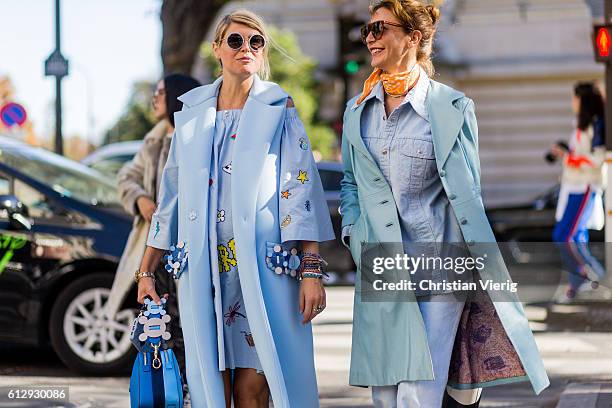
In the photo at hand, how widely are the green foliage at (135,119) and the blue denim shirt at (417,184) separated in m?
26.6

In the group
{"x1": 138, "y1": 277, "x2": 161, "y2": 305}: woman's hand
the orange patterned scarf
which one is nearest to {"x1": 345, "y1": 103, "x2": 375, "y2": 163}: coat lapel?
the orange patterned scarf

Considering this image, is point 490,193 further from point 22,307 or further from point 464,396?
point 464,396

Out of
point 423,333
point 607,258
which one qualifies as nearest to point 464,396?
point 423,333

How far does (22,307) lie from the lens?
761 centimetres

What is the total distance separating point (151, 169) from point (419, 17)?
2.55 m

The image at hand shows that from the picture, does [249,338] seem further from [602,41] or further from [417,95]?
[602,41]

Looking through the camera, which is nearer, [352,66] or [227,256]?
[227,256]

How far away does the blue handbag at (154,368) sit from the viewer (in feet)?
13.9

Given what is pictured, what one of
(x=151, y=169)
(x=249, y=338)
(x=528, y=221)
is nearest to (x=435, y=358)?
(x=249, y=338)

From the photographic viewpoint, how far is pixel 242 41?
4.36m

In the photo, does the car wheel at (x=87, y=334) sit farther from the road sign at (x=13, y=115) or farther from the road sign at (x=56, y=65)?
the road sign at (x=13, y=115)

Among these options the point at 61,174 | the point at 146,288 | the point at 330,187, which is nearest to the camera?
the point at 146,288

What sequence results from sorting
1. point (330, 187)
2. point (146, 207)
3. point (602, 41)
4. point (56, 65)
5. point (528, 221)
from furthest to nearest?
1. point (528, 221)
2. point (330, 187)
3. point (56, 65)
4. point (602, 41)
5. point (146, 207)

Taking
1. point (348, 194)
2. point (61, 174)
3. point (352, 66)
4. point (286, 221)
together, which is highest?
point (352, 66)
